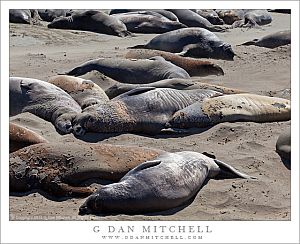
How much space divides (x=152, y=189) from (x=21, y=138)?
1.54m

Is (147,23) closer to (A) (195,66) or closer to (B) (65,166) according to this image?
(A) (195,66)

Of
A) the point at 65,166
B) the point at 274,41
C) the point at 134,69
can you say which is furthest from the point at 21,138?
the point at 274,41

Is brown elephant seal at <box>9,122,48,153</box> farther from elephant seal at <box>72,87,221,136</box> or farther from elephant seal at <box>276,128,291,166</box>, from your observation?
elephant seal at <box>276,128,291,166</box>

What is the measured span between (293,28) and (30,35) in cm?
593

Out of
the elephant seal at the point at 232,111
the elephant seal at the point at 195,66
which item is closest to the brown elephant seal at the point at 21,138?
the elephant seal at the point at 232,111

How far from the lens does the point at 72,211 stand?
523 cm

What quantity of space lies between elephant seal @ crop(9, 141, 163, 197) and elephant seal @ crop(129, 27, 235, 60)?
4.81 meters

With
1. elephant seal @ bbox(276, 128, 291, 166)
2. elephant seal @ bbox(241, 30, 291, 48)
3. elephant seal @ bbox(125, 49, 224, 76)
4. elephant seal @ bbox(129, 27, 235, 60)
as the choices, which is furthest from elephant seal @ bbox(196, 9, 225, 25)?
elephant seal @ bbox(276, 128, 291, 166)

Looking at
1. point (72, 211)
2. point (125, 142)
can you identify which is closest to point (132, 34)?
point (125, 142)

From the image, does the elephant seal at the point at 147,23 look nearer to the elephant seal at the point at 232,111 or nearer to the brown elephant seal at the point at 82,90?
the brown elephant seal at the point at 82,90

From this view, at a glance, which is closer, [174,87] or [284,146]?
[284,146]

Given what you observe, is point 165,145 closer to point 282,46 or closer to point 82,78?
point 82,78

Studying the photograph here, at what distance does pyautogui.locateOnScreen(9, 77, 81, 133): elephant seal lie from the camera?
720 cm

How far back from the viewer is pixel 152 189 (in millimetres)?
5176
